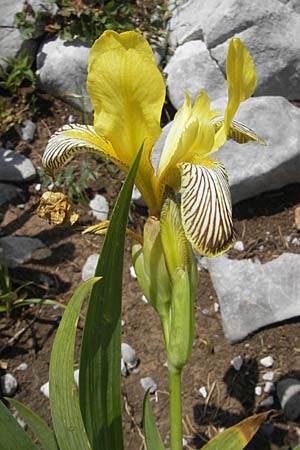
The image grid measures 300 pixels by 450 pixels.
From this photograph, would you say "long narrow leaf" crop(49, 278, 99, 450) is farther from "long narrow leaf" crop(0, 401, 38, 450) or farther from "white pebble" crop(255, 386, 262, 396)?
"white pebble" crop(255, 386, 262, 396)

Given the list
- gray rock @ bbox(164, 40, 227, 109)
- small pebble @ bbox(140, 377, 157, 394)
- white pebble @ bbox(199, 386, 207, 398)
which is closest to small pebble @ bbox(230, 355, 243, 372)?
white pebble @ bbox(199, 386, 207, 398)

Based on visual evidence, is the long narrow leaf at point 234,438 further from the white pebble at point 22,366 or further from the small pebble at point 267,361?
the white pebble at point 22,366

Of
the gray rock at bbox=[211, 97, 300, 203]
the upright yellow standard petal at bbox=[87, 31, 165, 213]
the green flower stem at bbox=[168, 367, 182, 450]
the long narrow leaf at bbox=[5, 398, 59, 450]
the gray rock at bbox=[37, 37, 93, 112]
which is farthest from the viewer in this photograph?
the gray rock at bbox=[37, 37, 93, 112]

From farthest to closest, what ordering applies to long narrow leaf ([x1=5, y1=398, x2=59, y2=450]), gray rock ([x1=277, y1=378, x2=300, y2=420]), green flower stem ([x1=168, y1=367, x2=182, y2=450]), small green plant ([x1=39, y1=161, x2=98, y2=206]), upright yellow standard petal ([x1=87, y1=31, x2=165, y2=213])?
small green plant ([x1=39, y1=161, x2=98, y2=206]) → gray rock ([x1=277, y1=378, x2=300, y2=420]) → long narrow leaf ([x1=5, y1=398, x2=59, y2=450]) → green flower stem ([x1=168, y1=367, x2=182, y2=450]) → upright yellow standard petal ([x1=87, y1=31, x2=165, y2=213])

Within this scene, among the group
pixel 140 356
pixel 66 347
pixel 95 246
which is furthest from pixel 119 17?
pixel 66 347

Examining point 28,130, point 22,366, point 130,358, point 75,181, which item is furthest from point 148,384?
point 28,130

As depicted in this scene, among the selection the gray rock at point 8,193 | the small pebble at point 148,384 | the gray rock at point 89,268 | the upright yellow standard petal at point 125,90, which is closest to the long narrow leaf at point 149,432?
the upright yellow standard petal at point 125,90
